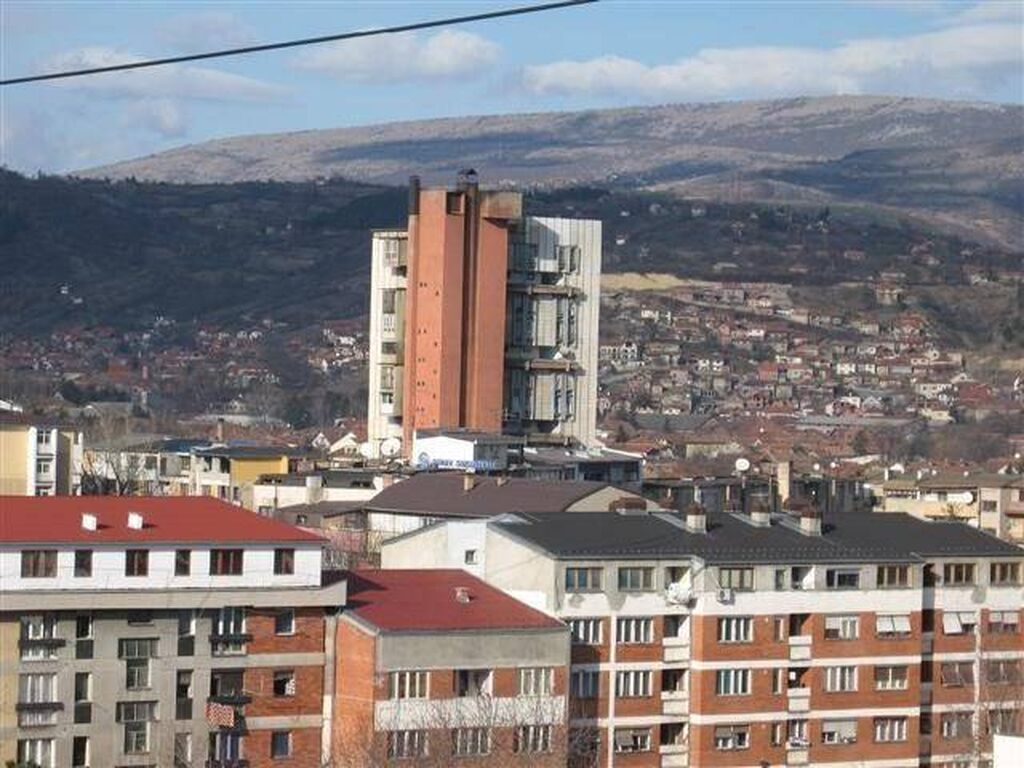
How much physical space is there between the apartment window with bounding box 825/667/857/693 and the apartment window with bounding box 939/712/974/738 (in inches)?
87.1

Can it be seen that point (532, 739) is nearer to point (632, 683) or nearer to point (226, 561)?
point (632, 683)

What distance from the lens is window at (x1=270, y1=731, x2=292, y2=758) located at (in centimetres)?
4644

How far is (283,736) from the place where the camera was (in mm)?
46562

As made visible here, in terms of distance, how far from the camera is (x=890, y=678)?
178ft

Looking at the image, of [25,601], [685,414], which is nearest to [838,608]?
[25,601]

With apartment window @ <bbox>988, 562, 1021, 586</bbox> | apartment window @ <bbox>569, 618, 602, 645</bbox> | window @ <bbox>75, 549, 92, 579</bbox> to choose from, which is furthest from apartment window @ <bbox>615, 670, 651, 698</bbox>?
window @ <bbox>75, 549, 92, 579</bbox>

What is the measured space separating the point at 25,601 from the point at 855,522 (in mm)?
18899

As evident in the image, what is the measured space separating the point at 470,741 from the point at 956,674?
12704mm

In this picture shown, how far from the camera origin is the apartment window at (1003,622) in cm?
5645

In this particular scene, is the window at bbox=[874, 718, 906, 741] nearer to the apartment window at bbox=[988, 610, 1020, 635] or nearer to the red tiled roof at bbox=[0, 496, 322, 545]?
the apartment window at bbox=[988, 610, 1020, 635]

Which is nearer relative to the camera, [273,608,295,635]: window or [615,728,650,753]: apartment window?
[273,608,295,635]: window

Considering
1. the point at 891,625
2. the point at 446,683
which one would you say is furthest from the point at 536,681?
the point at 891,625

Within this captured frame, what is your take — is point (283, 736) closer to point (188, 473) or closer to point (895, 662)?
point (895, 662)

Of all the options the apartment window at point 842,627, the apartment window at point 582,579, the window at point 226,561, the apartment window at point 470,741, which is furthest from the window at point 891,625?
the window at point 226,561
